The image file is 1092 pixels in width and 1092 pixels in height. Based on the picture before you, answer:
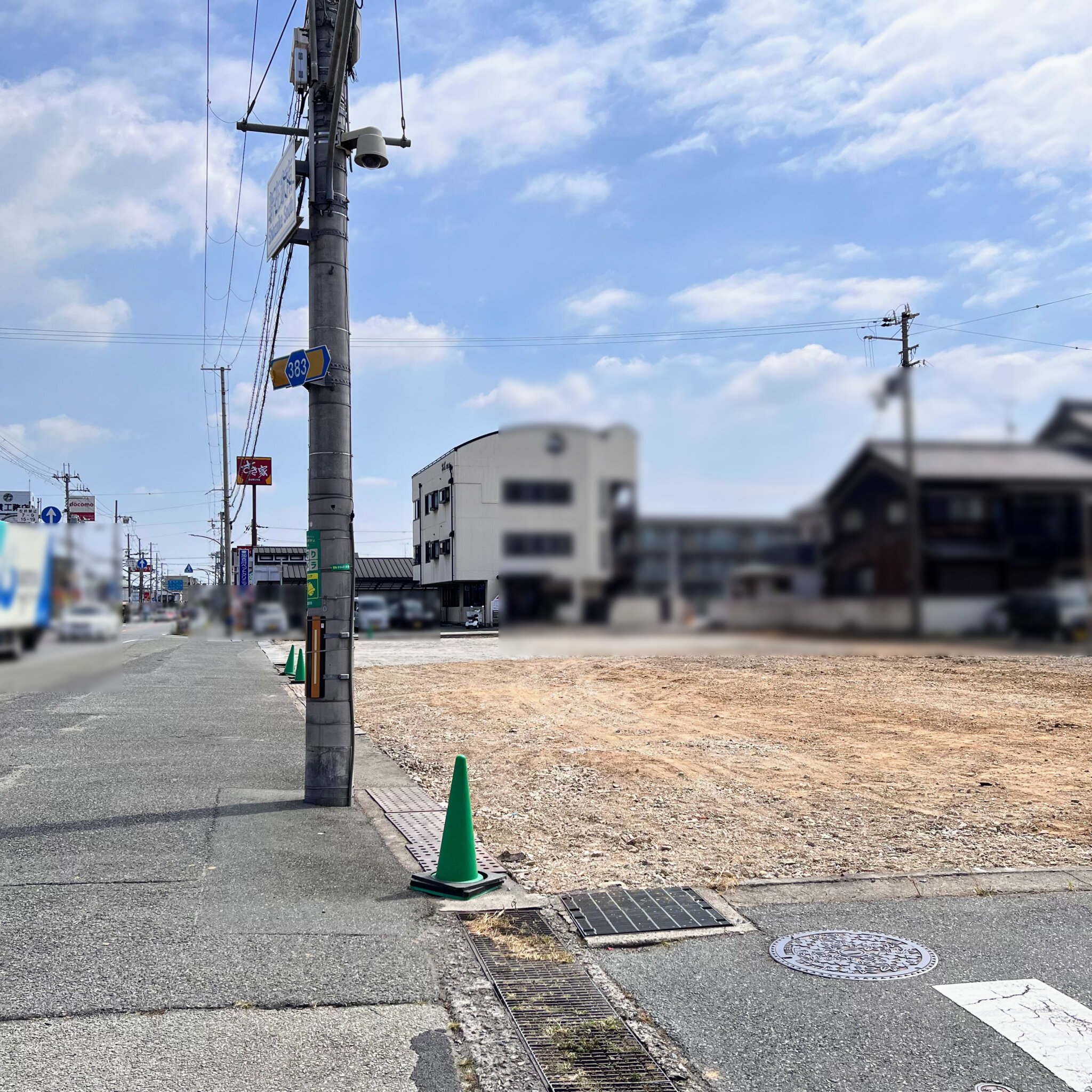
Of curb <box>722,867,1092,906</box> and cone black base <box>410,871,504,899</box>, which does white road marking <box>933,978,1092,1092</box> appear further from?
cone black base <box>410,871,504,899</box>

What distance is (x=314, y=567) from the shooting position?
10062 mm

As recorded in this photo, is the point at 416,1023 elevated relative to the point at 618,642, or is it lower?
lower

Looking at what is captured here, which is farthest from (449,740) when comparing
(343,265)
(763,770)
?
(343,265)

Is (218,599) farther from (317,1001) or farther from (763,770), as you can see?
(763,770)

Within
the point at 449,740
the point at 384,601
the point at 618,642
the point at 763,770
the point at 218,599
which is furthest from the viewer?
the point at 449,740

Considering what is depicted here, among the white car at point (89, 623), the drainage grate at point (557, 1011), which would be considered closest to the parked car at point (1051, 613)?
the white car at point (89, 623)

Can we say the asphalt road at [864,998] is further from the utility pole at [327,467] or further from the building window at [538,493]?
the utility pole at [327,467]

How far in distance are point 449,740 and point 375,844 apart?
22.2 ft

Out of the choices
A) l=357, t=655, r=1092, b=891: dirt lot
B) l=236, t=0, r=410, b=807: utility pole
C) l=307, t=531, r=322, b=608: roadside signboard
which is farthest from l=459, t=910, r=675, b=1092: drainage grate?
l=307, t=531, r=322, b=608: roadside signboard

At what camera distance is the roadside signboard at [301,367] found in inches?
385

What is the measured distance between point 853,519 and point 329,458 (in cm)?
942

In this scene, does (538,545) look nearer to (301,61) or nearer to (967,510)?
(967,510)

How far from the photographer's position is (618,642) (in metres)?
1.34

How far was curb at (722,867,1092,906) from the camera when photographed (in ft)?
22.9
